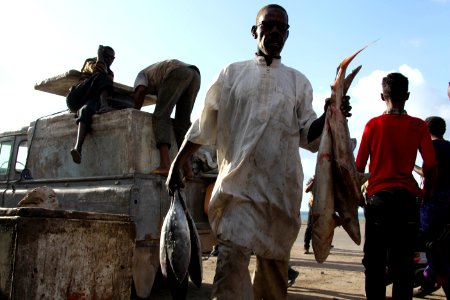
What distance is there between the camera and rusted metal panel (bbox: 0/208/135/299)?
94.7 inches

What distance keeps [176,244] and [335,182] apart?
1.00 metres

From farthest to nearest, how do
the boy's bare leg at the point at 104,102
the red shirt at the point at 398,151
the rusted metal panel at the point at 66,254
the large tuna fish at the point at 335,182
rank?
the boy's bare leg at the point at 104,102, the red shirt at the point at 398,151, the large tuna fish at the point at 335,182, the rusted metal panel at the point at 66,254

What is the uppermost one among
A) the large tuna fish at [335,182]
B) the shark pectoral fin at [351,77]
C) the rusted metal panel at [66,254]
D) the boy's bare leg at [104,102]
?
the boy's bare leg at [104,102]

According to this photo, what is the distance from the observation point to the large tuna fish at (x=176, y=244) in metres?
2.75

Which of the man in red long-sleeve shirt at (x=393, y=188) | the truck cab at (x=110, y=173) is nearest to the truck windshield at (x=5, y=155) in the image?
the truck cab at (x=110, y=173)

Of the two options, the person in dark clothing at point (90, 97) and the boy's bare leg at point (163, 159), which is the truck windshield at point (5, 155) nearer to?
the person in dark clothing at point (90, 97)

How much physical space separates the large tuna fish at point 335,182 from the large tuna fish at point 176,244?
2.46 feet

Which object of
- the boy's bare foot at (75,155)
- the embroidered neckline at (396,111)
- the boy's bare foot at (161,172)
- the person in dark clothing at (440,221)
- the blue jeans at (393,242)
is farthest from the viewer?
the boy's bare foot at (75,155)

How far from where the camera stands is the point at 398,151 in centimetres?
368

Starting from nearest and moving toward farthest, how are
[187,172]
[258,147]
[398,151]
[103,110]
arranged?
[258,147] < [398,151] < [187,172] < [103,110]

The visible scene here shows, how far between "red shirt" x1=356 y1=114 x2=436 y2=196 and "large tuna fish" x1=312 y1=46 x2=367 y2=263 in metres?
1.00

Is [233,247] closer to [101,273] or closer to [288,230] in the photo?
[288,230]

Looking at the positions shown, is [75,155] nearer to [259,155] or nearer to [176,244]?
[176,244]

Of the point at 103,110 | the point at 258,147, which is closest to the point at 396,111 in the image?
the point at 258,147
